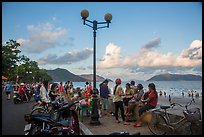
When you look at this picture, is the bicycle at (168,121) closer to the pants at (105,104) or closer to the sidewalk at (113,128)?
the sidewalk at (113,128)

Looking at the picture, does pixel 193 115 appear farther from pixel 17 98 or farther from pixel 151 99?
pixel 17 98

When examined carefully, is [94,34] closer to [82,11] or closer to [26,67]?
[82,11]

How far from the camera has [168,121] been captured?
234 inches

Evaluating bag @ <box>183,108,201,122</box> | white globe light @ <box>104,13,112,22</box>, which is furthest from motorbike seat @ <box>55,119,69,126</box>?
white globe light @ <box>104,13,112,22</box>

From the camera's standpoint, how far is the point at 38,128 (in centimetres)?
526

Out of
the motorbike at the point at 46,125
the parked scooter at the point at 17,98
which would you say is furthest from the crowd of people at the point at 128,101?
the parked scooter at the point at 17,98

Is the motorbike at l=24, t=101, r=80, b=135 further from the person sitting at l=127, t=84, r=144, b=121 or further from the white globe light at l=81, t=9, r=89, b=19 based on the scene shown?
the white globe light at l=81, t=9, r=89, b=19

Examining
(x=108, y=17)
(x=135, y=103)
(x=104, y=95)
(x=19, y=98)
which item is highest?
(x=108, y=17)

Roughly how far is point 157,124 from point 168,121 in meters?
0.36

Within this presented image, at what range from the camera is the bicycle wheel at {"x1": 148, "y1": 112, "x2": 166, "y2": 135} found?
6055 mm

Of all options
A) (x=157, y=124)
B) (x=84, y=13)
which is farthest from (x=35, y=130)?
(x=84, y=13)

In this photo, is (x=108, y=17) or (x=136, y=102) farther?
(x=108, y=17)

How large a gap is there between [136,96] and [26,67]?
71430 mm

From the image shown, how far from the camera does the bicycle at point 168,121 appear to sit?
17.1 ft
